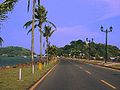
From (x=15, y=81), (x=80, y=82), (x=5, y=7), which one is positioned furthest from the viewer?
(x=80, y=82)

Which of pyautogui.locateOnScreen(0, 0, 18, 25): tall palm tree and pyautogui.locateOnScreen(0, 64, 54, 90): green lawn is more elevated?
pyautogui.locateOnScreen(0, 0, 18, 25): tall palm tree

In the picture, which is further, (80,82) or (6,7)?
(80,82)

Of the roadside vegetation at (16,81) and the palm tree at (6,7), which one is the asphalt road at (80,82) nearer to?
the roadside vegetation at (16,81)

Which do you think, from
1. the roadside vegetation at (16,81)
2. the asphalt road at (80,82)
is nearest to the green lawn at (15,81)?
the roadside vegetation at (16,81)

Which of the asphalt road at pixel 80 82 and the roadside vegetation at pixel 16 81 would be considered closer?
the roadside vegetation at pixel 16 81

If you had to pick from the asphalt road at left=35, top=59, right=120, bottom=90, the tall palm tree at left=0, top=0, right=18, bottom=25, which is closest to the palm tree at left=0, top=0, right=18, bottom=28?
the tall palm tree at left=0, top=0, right=18, bottom=25

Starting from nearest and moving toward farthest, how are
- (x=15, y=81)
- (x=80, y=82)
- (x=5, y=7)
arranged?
1. (x=5, y=7)
2. (x=15, y=81)
3. (x=80, y=82)

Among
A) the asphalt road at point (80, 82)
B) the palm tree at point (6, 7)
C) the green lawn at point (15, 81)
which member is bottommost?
the asphalt road at point (80, 82)

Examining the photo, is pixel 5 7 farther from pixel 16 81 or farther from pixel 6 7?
pixel 16 81

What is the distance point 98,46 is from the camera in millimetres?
196125

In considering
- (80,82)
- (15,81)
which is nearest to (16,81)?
(15,81)

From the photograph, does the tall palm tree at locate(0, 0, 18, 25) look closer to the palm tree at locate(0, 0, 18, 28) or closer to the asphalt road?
the palm tree at locate(0, 0, 18, 28)

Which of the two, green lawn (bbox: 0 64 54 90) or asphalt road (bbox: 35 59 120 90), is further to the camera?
asphalt road (bbox: 35 59 120 90)

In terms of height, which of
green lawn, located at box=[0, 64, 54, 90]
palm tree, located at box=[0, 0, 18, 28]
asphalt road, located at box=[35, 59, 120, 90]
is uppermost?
palm tree, located at box=[0, 0, 18, 28]
